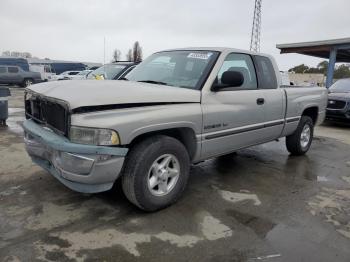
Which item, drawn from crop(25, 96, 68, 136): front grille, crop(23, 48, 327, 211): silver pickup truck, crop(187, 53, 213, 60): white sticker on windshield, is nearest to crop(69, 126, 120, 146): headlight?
crop(23, 48, 327, 211): silver pickup truck

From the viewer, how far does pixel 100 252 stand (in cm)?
301

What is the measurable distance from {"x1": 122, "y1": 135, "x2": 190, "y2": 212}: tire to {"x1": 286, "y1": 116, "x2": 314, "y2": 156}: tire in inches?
126

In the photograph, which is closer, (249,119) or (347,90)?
(249,119)

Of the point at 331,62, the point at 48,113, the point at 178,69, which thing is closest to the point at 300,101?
the point at 178,69

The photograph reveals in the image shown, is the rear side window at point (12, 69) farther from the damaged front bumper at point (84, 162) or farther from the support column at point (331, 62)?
the damaged front bumper at point (84, 162)

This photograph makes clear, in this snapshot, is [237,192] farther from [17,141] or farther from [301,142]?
[17,141]

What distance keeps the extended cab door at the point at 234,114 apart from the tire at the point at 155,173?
47cm

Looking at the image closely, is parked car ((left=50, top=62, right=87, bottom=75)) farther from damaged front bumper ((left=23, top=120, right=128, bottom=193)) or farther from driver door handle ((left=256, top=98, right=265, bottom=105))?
damaged front bumper ((left=23, top=120, right=128, bottom=193))

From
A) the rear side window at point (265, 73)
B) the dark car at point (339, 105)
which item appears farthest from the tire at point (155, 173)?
the dark car at point (339, 105)

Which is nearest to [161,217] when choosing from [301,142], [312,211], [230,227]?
[230,227]

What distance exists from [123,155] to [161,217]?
848mm

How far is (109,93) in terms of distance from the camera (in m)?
3.41

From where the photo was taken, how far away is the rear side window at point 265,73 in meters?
5.27

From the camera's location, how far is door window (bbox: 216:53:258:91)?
4682mm
